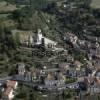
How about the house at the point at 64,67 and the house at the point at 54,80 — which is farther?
the house at the point at 64,67

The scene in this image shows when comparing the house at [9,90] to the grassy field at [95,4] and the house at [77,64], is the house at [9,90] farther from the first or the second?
the grassy field at [95,4]

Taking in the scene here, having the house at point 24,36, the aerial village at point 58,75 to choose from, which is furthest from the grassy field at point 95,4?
the aerial village at point 58,75

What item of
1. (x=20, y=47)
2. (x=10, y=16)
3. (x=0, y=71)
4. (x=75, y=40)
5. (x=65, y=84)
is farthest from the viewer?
(x=10, y=16)

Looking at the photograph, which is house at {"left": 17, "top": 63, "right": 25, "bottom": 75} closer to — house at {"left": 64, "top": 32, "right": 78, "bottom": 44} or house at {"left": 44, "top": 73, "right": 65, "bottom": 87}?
house at {"left": 44, "top": 73, "right": 65, "bottom": 87}

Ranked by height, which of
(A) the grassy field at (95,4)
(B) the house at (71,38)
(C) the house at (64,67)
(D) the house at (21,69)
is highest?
(D) the house at (21,69)

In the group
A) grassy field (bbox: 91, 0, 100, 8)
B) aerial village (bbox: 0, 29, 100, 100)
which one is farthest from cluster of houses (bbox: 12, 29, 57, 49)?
grassy field (bbox: 91, 0, 100, 8)

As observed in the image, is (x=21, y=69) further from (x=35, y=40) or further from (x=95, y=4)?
(x=95, y=4)

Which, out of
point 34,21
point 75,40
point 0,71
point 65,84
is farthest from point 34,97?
point 34,21

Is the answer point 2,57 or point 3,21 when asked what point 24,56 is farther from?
point 3,21

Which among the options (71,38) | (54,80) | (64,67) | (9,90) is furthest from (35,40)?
(9,90)
